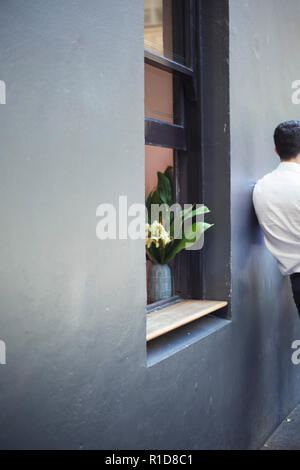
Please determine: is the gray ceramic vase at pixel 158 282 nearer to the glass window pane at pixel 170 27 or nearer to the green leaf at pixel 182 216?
the green leaf at pixel 182 216

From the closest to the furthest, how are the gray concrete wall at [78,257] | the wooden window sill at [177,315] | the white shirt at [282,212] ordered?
the gray concrete wall at [78,257] < the wooden window sill at [177,315] < the white shirt at [282,212]

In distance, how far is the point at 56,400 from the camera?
4.36 feet

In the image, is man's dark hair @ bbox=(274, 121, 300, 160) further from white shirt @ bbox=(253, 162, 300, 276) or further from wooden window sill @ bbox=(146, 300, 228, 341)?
wooden window sill @ bbox=(146, 300, 228, 341)

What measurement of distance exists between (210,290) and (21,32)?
1644 mm

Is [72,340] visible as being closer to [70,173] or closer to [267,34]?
[70,173]

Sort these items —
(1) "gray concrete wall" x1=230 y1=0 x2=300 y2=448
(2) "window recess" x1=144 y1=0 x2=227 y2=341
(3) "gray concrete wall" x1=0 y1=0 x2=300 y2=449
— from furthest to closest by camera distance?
(1) "gray concrete wall" x1=230 y1=0 x2=300 y2=448, (2) "window recess" x1=144 y1=0 x2=227 y2=341, (3) "gray concrete wall" x1=0 y1=0 x2=300 y2=449

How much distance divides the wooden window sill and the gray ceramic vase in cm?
7

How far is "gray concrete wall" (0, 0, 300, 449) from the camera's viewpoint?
1.21m

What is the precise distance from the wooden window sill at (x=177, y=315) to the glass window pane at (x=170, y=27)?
1167mm

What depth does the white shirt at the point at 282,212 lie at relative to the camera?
2.43 m

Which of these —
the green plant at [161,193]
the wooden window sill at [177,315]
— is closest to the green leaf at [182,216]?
the green plant at [161,193]

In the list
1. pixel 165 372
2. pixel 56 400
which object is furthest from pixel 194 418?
pixel 56 400

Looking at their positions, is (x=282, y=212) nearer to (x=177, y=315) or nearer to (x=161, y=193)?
(x=161, y=193)

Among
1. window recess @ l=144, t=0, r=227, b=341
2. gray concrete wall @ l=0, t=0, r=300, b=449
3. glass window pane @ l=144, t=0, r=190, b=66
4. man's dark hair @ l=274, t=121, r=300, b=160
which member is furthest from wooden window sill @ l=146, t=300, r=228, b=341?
glass window pane @ l=144, t=0, r=190, b=66
